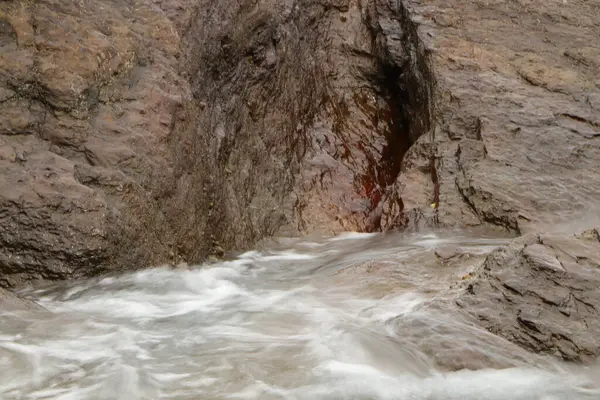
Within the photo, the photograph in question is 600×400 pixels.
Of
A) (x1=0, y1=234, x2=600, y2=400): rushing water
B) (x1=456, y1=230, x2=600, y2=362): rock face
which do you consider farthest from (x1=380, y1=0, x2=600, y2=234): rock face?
(x1=456, y1=230, x2=600, y2=362): rock face

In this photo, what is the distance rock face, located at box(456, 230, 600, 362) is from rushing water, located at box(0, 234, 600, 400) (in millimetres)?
104

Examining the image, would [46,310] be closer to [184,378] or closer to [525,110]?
[184,378]

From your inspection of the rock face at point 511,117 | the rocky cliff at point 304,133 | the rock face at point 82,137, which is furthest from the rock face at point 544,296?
the rock face at point 82,137

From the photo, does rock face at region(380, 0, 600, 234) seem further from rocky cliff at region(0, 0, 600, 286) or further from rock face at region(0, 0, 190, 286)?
rock face at region(0, 0, 190, 286)

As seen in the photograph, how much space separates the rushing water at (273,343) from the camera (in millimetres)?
2982

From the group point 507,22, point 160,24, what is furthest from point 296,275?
point 507,22

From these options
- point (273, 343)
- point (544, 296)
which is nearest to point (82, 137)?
point (273, 343)

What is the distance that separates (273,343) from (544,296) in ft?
4.38

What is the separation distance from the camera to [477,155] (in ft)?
20.0

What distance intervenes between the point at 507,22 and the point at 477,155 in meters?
1.92

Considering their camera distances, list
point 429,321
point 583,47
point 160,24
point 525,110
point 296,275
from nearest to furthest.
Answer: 1. point 429,321
2. point 296,275
3. point 160,24
4. point 525,110
5. point 583,47

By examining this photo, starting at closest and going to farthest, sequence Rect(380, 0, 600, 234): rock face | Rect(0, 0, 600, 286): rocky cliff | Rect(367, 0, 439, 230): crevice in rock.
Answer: Rect(0, 0, 600, 286): rocky cliff
Rect(380, 0, 600, 234): rock face
Rect(367, 0, 439, 230): crevice in rock

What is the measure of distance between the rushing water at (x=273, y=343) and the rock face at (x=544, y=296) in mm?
104

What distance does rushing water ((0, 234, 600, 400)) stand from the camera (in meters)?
2.98
